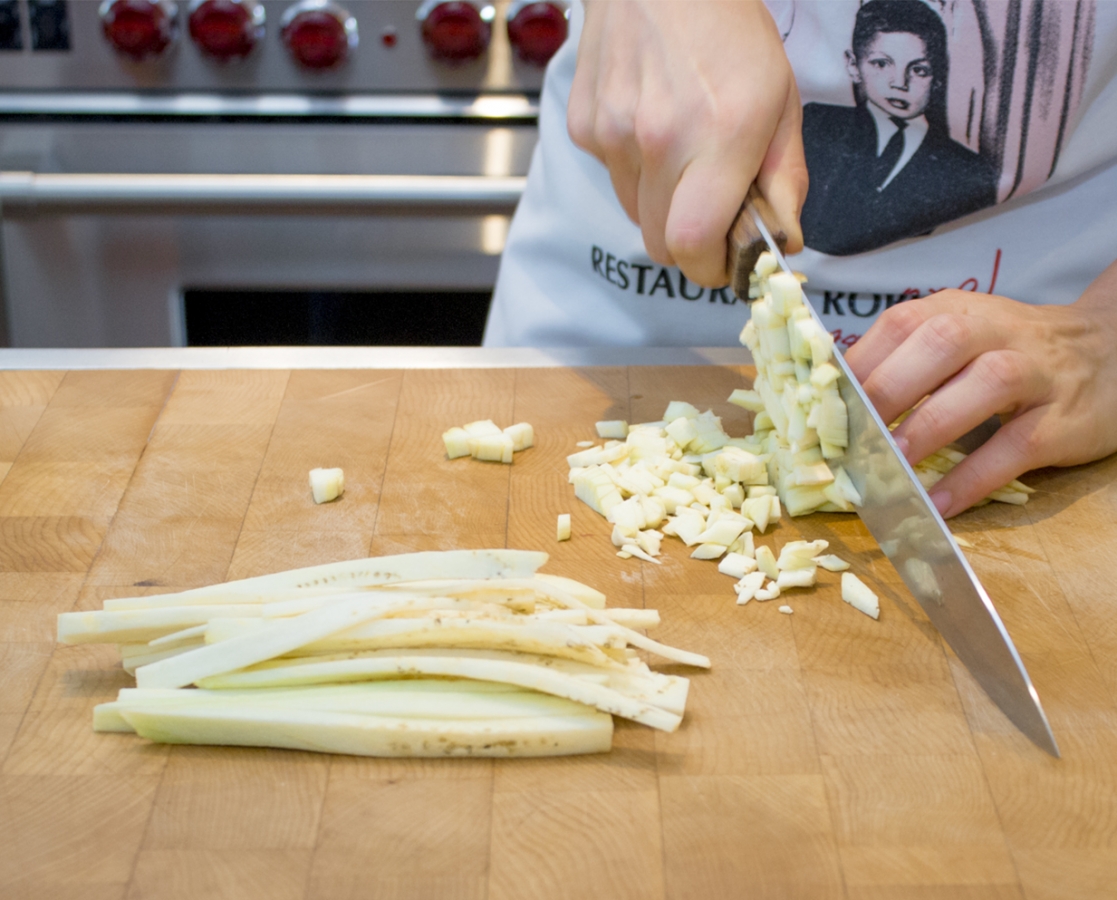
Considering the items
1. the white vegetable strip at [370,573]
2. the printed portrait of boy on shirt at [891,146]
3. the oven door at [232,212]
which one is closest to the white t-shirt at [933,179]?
the printed portrait of boy on shirt at [891,146]

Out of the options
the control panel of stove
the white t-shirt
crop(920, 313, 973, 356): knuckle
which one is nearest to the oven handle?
the control panel of stove

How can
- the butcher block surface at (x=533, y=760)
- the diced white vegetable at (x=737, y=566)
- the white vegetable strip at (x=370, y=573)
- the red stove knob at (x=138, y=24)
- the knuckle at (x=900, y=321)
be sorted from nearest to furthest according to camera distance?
1. the butcher block surface at (x=533, y=760)
2. the white vegetable strip at (x=370, y=573)
3. the diced white vegetable at (x=737, y=566)
4. the knuckle at (x=900, y=321)
5. the red stove knob at (x=138, y=24)

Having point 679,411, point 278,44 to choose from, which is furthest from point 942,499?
point 278,44

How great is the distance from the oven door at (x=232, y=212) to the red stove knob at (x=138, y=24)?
0.15 meters

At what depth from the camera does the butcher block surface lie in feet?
2.95

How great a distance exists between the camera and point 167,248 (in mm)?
2393

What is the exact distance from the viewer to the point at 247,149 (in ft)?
7.70

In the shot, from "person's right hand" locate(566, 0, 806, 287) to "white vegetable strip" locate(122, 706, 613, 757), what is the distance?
599mm

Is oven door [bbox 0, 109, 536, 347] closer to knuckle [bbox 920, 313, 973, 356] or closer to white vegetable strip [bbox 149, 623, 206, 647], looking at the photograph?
knuckle [bbox 920, 313, 973, 356]

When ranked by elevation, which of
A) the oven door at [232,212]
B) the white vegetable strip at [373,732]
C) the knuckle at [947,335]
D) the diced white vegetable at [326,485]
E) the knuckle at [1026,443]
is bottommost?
the oven door at [232,212]

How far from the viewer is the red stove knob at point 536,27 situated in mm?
2309

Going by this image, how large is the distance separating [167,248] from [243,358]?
0.92 metres

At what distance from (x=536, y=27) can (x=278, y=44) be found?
53 cm

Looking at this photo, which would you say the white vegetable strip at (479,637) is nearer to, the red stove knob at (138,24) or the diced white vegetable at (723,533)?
the diced white vegetable at (723,533)
